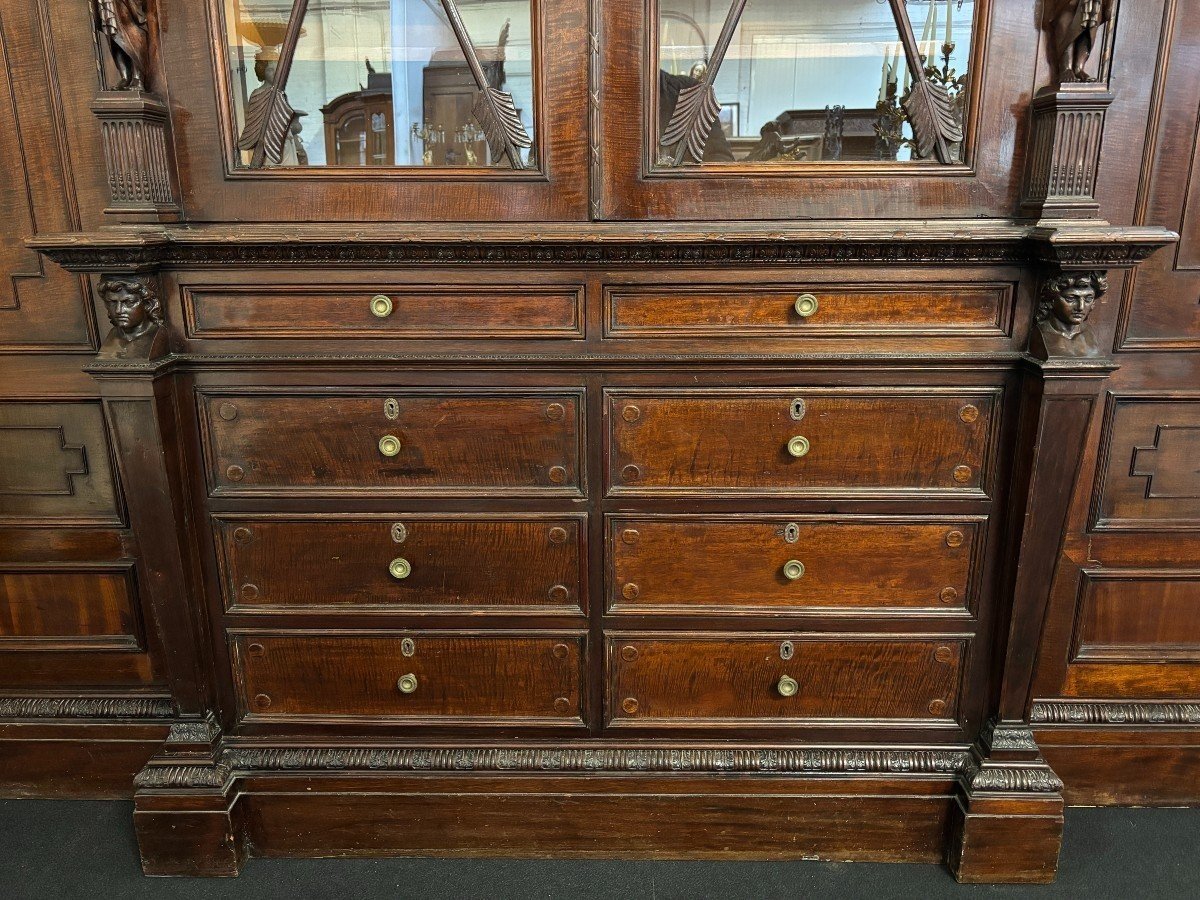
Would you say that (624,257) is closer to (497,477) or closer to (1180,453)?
(497,477)

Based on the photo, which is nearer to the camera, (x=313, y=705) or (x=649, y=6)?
(x=649, y=6)

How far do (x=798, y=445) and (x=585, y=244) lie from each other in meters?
0.62

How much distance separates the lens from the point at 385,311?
1726 millimetres

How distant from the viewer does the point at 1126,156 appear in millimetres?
1805

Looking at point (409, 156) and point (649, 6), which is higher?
point (649, 6)

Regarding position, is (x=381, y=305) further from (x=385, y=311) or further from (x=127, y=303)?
(x=127, y=303)

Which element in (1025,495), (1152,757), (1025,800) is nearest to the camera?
(1025,495)

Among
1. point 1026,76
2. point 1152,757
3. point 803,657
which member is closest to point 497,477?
point 803,657

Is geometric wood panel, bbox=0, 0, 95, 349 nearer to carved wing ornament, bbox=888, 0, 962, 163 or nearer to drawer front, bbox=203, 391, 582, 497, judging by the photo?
drawer front, bbox=203, 391, 582, 497

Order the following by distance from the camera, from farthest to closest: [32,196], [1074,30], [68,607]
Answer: [68,607] < [32,196] < [1074,30]

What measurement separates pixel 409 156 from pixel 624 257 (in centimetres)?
51

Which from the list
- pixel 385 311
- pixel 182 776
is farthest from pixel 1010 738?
pixel 182 776

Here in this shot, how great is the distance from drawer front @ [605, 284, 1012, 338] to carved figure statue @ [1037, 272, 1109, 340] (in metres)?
0.08

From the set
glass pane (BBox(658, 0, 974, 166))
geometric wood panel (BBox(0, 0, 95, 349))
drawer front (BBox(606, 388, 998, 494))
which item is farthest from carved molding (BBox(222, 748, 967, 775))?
glass pane (BBox(658, 0, 974, 166))
